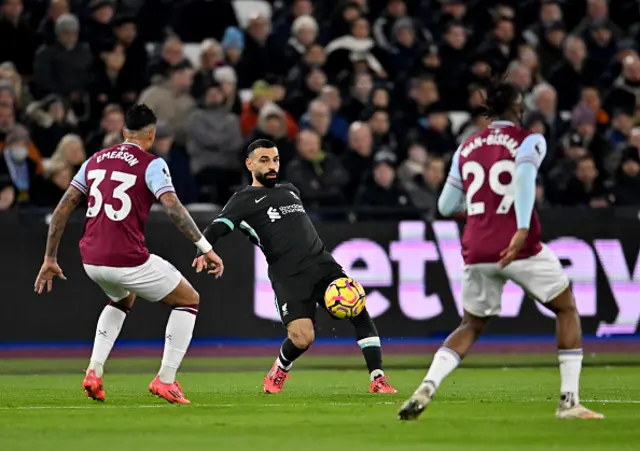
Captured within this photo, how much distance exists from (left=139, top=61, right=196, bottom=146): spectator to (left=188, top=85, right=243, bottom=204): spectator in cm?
32

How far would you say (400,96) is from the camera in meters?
23.0

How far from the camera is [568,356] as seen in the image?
10.1 m

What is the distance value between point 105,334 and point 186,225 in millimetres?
1224

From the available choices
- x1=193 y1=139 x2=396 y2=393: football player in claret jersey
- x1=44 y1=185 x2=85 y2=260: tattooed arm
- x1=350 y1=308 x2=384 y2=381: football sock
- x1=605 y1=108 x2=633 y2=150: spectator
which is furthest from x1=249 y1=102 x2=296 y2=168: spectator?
x1=44 y1=185 x2=85 y2=260: tattooed arm

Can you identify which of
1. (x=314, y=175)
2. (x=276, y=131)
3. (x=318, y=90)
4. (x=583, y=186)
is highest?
(x=318, y=90)

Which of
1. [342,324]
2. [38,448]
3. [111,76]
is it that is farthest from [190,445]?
[111,76]

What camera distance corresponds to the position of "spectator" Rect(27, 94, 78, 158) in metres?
20.1

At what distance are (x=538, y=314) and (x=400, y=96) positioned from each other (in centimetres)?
519

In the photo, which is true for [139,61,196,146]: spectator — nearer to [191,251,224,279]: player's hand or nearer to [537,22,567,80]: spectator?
[537,22,567,80]: spectator

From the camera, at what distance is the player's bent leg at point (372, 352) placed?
Answer: 42.5 ft

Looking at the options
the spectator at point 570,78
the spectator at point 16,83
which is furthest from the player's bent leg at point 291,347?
the spectator at point 570,78

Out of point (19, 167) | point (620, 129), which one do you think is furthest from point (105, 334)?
point (620, 129)

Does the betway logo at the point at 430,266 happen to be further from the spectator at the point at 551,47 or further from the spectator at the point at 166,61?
the spectator at the point at 551,47

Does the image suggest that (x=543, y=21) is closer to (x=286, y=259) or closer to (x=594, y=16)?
(x=594, y=16)
